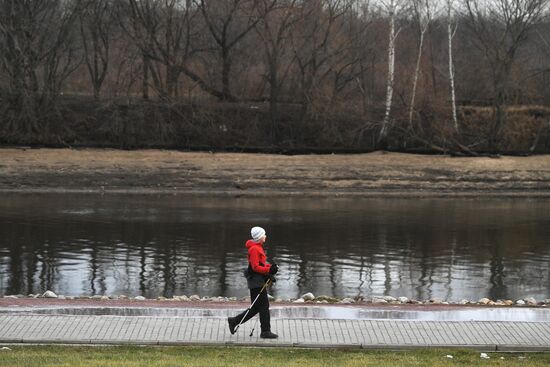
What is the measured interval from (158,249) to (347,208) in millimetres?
12475

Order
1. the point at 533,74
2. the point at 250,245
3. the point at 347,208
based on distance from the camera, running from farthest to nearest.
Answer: the point at 533,74 → the point at 347,208 → the point at 250,245

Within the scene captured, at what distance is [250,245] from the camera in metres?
12.2

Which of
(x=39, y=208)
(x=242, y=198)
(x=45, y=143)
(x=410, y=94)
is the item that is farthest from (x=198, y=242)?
(x=410, y=94)

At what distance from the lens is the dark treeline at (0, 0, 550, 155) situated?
51031 mm

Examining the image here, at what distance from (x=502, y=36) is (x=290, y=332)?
4653 centimetres

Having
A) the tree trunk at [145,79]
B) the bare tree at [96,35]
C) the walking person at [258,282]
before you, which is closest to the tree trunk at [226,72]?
the tree trunk at [145,79]

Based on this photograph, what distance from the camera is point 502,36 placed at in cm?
5544

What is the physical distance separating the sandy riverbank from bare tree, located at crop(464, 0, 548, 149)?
8.13m

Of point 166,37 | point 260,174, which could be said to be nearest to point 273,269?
point 260,174

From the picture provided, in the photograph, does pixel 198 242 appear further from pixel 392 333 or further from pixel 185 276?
pixel 392 333

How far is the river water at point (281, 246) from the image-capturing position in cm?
1934

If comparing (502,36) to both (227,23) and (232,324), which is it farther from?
(232,324)

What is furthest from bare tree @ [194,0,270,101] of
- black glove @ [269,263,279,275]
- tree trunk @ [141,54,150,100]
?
black glove @ [269,263,279,275]

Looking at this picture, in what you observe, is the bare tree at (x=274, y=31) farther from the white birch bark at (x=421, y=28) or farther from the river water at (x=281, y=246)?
the river water at (x=281, y=246)
